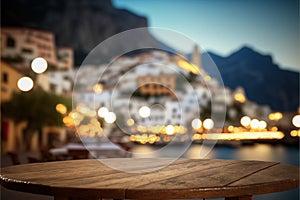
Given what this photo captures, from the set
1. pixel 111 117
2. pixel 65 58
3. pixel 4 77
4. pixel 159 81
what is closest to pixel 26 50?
pixel 65 58

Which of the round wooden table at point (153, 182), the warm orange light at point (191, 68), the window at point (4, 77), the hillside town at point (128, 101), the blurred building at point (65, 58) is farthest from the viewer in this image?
the blurred building at point (65, 58)

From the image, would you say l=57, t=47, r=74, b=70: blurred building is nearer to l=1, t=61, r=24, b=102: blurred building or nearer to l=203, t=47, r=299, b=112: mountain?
l=203, t=47, r=299, b=112: mountain

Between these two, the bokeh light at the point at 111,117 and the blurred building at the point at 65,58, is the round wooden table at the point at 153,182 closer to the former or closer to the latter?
the bokeh light at the point at 111,117

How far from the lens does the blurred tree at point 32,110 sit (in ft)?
58.0

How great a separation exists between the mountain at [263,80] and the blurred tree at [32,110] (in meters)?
56.1

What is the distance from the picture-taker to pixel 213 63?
2543 mm

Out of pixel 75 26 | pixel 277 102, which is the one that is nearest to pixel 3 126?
pixel 75 26

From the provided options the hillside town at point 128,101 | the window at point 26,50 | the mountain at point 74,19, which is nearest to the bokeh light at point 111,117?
the hillside town at point 128,101

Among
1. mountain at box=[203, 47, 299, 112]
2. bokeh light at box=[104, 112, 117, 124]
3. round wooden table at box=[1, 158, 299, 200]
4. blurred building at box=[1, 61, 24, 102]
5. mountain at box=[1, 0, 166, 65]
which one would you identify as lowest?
round wooden table at box=[1, 158, 299, 200]

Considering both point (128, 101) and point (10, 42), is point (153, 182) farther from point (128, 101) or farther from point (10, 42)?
A: point (10, 42)

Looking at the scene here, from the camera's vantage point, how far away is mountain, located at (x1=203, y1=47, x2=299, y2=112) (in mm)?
74750

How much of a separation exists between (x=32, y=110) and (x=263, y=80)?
68301mm

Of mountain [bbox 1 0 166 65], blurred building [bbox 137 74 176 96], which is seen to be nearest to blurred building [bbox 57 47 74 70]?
mountain [bbox 1 0 166 65]

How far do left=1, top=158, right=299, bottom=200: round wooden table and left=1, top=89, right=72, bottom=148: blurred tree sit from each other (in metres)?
15.8
